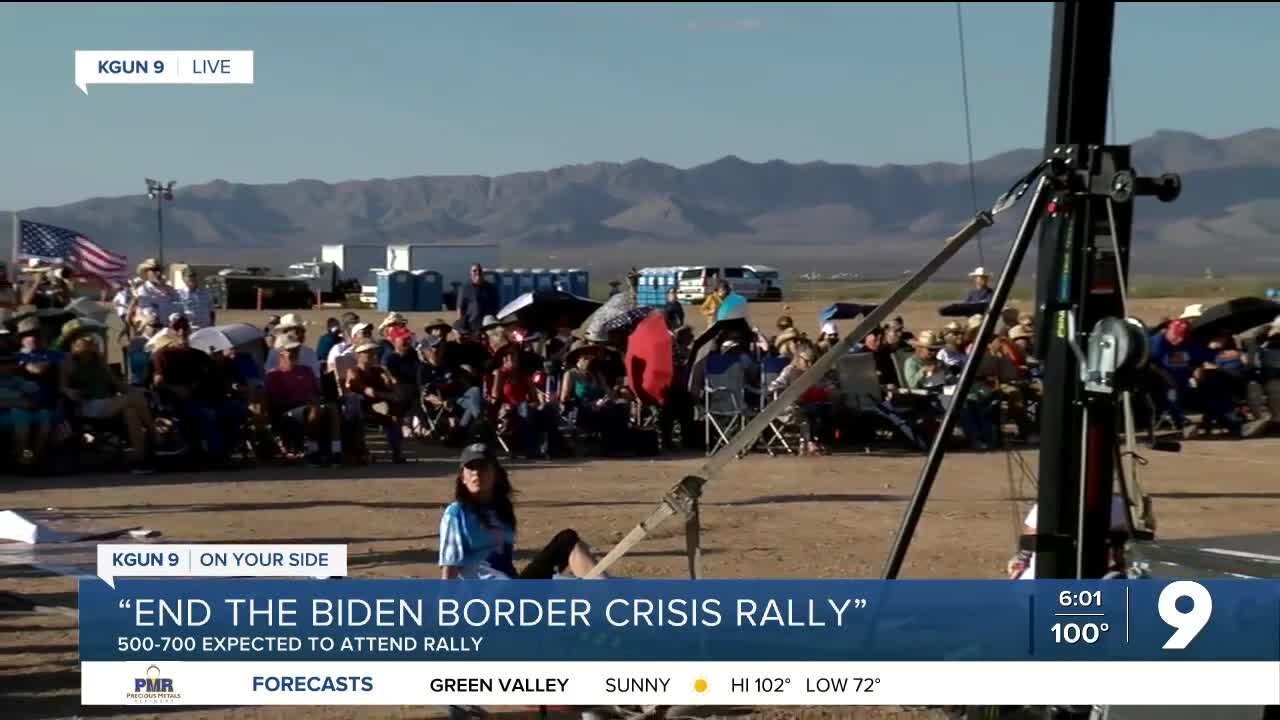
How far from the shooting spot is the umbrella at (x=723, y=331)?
57.6ft

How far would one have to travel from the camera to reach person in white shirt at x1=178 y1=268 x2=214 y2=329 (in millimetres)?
18547

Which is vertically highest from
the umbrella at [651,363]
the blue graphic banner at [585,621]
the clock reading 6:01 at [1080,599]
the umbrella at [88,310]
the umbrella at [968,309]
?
the umbrella at [88,310]

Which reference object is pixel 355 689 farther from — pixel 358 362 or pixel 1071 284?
pixel 358 362

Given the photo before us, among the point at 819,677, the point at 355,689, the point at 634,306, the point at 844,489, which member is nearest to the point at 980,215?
the point at 819,677

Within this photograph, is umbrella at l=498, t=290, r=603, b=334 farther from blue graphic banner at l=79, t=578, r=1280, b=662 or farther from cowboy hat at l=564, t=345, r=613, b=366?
blue graphic banner at l=79, t=578, r=1280, b=662

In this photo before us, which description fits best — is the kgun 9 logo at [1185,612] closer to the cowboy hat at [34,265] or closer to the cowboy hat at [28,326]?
the cowboy hat at [28,326]

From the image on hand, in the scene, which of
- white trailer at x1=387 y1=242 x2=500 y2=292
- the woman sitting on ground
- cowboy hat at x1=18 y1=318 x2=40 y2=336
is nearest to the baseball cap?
the woman sitting on ground

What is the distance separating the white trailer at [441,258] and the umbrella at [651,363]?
47.9 m

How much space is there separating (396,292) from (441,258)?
625 inches

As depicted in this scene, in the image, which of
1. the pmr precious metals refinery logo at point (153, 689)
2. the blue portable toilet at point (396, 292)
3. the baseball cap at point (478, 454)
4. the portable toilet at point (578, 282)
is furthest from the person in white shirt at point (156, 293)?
the portable toilet at point (578, 282)

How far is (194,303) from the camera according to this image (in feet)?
61.4

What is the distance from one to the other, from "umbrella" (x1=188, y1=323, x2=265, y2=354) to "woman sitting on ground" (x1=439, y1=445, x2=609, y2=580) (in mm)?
9044

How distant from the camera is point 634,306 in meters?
20.0

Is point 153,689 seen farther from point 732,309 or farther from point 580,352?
point 732,309
